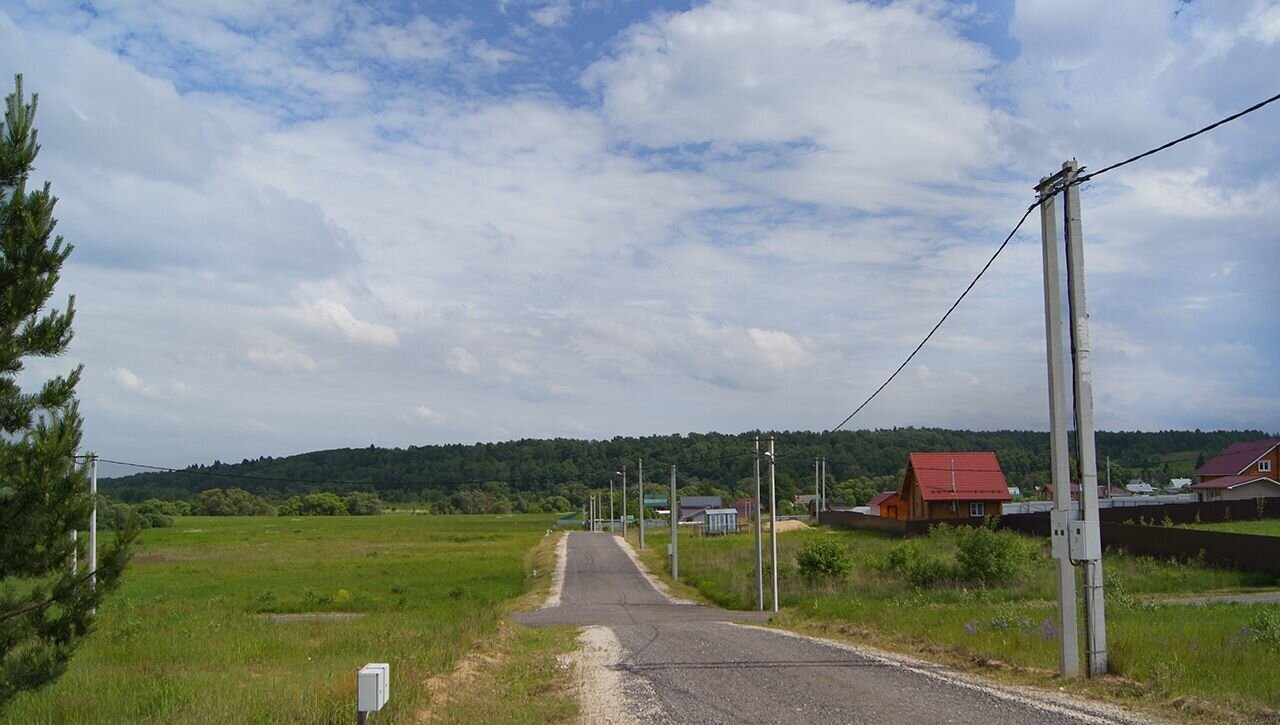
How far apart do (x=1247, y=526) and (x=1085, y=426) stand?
37488mm

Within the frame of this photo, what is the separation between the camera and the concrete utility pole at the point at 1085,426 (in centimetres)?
1167

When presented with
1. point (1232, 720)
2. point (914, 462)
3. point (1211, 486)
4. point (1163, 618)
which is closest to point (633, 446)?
point (914, 462)

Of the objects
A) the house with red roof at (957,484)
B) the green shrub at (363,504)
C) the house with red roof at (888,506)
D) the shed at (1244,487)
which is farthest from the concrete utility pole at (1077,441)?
the green shrub at (363,504)

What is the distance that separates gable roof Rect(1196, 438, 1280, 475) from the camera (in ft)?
230

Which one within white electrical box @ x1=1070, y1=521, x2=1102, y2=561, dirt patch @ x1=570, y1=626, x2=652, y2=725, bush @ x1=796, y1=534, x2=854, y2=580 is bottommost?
bush @ x1=796, y1=534, x2=854, y2=580

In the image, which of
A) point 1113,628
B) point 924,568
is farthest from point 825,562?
point 1113,628

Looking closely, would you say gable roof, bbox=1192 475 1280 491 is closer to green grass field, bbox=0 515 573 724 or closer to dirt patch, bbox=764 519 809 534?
dirt patch, bbox=764 519 809 534

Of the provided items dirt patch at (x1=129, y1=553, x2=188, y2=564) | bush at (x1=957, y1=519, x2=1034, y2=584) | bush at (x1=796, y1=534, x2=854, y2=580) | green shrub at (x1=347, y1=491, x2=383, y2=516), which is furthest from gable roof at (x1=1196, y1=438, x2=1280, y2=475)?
green shrub at (x1=347, y1=491, x2=383, y2=516)

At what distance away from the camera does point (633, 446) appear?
132375 millimetres

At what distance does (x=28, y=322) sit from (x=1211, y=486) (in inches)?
3020

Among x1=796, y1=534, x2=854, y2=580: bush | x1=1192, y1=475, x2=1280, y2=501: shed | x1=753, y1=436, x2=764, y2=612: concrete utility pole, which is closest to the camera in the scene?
x1=753, y1=436, x2=764, y2=612: concrete utility pole

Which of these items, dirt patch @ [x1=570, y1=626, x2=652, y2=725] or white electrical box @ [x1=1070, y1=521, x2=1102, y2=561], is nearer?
dirt patch @ [x1=570, y1=626, x2=652, y2=725]

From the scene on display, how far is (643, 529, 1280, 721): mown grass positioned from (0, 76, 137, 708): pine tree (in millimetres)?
9988

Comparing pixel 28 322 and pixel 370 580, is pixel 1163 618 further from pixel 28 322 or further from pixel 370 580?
pixel 370 580
